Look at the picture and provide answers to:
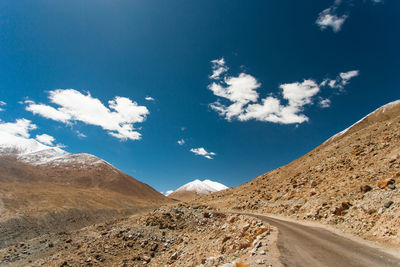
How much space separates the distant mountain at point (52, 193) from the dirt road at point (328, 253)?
52.9 metres

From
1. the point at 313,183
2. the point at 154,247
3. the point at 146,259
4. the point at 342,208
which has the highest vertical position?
the point at 313,183

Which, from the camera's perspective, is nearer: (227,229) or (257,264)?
(257,264)

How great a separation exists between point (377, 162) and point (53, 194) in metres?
94.8

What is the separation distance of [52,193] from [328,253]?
92.5m

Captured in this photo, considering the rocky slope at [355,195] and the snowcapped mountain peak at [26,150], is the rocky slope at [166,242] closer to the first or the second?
the rocky slope at [355,195]

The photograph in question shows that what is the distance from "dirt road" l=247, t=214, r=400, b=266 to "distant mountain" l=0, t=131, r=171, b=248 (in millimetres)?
52859

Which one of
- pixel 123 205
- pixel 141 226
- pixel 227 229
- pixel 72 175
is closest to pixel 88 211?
pixel 123 205

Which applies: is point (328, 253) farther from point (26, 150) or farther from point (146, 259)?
point (26, 150)

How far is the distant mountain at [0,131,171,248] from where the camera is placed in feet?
158

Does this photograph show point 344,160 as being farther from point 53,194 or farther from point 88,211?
point 53,194

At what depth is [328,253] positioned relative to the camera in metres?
10.2

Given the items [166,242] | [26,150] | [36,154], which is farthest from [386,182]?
[26,150]

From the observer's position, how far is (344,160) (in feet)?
96.8

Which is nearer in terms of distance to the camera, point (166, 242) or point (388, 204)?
point (388, 204)
